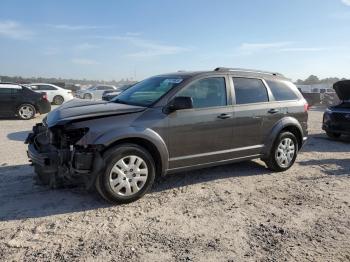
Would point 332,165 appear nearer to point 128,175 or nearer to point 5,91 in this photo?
point 128,175

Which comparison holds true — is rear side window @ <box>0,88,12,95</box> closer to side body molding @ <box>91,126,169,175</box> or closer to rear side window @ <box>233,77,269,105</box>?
rear side window @ <box>233,77,269,105</box>

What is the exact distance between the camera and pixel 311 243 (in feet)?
14.2

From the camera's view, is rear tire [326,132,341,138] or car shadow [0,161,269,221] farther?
rear tire [326,132,341,138]

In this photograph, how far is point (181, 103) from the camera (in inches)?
218


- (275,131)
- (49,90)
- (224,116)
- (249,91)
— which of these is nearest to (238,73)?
(249,91)

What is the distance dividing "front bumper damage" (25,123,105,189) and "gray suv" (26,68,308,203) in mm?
13

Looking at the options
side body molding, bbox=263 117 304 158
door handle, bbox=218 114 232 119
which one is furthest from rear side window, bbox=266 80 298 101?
door handle, bbox=218 114 232 119

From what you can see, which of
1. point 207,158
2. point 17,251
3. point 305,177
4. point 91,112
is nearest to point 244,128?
point 207,158

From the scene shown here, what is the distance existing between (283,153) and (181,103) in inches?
108

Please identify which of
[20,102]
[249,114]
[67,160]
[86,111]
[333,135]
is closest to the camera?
[67,160]

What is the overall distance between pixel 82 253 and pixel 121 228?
2.33 ft

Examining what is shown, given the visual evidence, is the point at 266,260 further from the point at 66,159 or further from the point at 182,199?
the point at 66,159

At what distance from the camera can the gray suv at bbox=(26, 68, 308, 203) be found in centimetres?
509

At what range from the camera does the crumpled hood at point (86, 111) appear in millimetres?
5152
